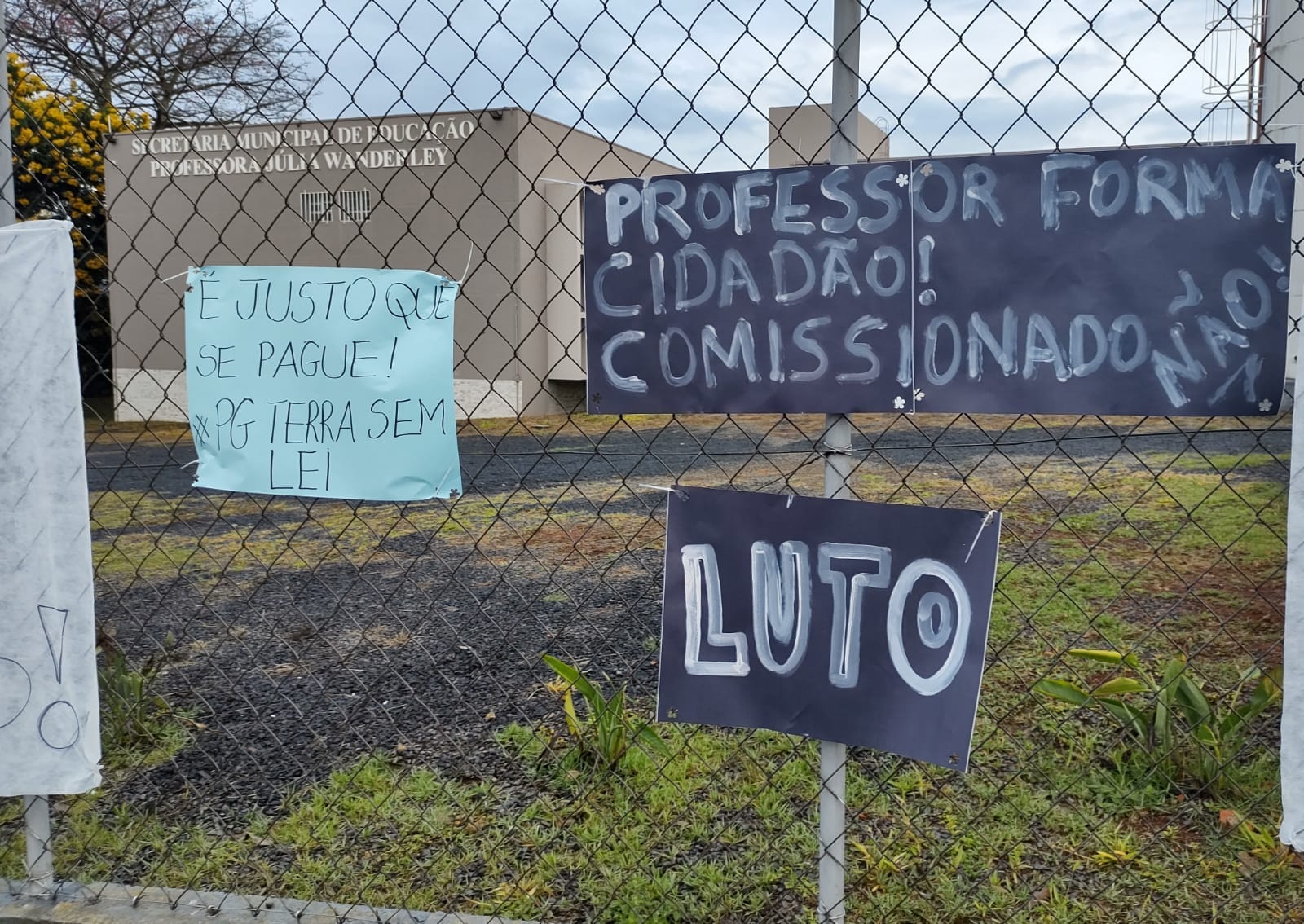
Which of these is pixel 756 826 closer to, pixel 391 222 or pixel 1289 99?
pixel 1289 99

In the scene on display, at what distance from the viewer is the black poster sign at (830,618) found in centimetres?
185

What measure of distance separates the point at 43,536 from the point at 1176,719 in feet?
10.3

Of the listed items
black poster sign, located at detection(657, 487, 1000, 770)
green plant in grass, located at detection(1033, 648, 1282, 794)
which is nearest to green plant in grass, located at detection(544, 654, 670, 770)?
black poster sign, located at detection(657, 487, 1000, 770)

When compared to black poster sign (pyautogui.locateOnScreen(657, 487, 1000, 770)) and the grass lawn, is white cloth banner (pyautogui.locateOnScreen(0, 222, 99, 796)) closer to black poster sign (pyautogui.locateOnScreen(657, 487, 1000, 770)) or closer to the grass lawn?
the grass lawn

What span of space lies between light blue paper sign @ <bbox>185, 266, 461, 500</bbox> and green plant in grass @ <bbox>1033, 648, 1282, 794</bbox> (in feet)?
6.16

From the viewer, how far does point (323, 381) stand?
2250 mm

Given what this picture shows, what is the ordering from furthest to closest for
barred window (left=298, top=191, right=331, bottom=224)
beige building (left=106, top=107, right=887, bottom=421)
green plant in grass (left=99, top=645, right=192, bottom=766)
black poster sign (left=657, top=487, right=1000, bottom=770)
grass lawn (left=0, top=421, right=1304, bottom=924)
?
barred window (left=298, top=191, right=331, bottom=224) < beige building (left=106, top=107, right=887, bottom=421) < green plant in grass (left=99, top=645, right=192, bottom=766) < grass lawn (left=0, top=421, right=1304, bottom=924) < black poster sign (left=657, top=487, right=1000, bottom=770)

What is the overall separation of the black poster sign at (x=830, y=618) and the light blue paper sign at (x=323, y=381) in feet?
2.00

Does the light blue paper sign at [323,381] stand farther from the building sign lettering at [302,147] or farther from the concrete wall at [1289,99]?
the building sign lettering at [302,147]

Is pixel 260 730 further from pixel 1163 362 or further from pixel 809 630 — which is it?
pixel 1163 362

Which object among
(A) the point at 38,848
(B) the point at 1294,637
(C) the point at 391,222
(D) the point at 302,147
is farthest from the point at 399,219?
(B) the point at 1294,637

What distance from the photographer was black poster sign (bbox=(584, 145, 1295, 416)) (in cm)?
171

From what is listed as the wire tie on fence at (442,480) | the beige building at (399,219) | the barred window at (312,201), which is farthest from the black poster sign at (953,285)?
the barred window at (312,201)

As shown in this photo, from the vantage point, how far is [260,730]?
358 cm
